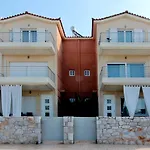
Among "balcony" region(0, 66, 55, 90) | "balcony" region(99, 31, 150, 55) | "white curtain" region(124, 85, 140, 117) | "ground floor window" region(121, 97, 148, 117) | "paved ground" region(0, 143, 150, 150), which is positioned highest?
"balcony" region(99, 31, 150, 55)

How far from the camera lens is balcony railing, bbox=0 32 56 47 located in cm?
2645

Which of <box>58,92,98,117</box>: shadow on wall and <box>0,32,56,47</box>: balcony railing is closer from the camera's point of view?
<box>0,32,56,47</box>: balcony railing

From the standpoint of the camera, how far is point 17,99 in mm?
24094

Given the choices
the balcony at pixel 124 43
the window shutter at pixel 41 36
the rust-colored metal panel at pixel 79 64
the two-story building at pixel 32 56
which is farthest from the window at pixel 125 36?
the window shutter at pixel 41 36

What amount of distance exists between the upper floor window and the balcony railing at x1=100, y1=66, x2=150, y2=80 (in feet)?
23.5

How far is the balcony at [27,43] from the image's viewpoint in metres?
25.5

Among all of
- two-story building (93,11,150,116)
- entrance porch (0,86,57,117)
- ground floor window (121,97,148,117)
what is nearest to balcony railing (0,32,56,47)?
two-story building (93,11,150,116)

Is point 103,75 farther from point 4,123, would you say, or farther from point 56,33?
point 4,123

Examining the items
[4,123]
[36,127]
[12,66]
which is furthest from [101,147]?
[12,66]

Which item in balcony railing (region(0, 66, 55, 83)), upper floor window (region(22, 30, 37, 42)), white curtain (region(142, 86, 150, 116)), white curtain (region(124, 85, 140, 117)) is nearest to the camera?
white curtain (region(124, 85, 140, 117))

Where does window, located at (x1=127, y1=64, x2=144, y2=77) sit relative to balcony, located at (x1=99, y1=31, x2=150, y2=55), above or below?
below

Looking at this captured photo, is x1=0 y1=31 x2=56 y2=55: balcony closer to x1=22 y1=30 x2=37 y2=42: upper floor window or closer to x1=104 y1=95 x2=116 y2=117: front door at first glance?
x1=22 y1=30 x2=37 y2=42: upper floor window

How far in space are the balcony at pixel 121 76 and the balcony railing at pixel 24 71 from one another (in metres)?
4.87

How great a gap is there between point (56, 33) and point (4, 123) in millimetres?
11464
